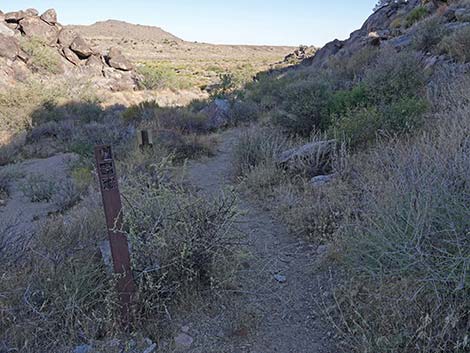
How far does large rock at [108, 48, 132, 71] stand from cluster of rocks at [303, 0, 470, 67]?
12.3 meters

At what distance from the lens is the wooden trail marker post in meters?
2.55

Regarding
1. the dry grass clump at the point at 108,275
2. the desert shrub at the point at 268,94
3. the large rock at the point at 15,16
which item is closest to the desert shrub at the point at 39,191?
the dry grass clump at the point at 108,275

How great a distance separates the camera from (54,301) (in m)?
2.77

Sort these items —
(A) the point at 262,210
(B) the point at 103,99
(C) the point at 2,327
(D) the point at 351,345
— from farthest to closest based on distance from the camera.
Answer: (B) the point at 103,99 → (A) the point at 262,210 → (C) the point at 2,327 → (D) the point at 351,345

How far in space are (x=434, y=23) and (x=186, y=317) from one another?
13.1 meters

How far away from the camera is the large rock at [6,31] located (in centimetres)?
2061

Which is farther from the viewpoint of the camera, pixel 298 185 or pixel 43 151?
pixel 43 151

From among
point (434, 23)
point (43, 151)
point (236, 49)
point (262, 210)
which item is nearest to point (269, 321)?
point (262, 210)

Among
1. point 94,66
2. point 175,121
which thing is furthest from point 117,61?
point 175,121

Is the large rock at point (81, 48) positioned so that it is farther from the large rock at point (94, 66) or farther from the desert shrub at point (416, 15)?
the desert shrub at point (416, 15)

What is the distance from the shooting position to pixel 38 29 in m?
22.2

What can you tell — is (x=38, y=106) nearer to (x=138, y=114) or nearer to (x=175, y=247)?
(x=138, y=114)

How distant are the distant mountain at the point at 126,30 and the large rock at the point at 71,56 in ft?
270

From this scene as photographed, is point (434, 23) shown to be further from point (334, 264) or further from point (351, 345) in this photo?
point (351, 345)
